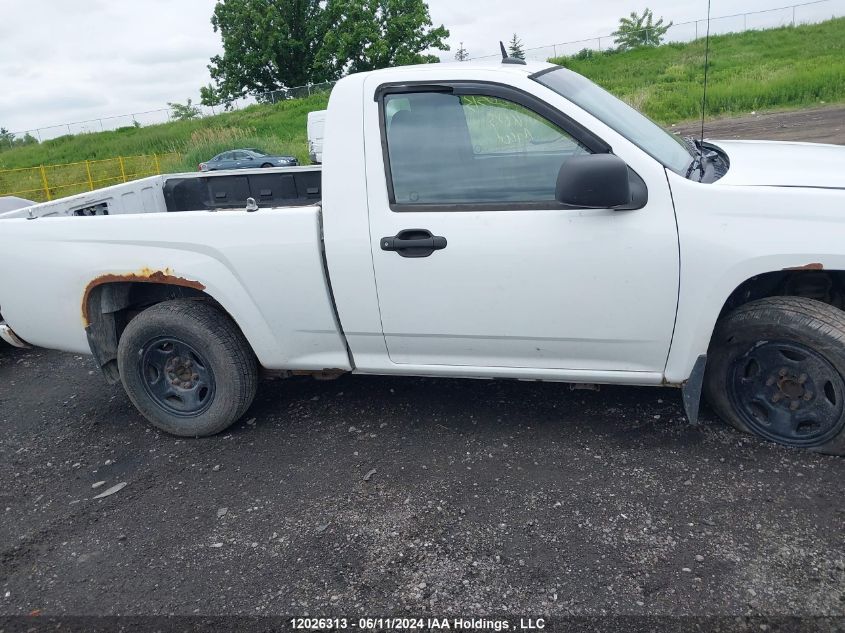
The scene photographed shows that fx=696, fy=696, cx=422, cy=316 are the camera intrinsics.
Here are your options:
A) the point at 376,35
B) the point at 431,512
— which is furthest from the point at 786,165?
the point at 376,35

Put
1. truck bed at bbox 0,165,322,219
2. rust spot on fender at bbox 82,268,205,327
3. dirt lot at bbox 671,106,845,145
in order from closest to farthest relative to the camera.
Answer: rust spot on fender at bbox 82,268,205,327 < truck bed at bbox 0,165,322,219 < dirt lot at bbox 671,106,845,145

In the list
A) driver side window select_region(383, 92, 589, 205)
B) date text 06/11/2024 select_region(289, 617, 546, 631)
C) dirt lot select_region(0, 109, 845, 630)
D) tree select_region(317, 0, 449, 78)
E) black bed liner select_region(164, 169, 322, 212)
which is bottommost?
date text 06/11/2024 select_region(289, 617, 546, 631)

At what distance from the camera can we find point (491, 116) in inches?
129

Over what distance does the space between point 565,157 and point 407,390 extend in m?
1.82

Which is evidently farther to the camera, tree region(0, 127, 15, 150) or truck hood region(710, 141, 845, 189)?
tree region(0, 127, 15, 150)

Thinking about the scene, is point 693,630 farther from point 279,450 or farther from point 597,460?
point 279,450

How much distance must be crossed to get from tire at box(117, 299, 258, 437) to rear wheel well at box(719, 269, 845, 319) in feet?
8.25

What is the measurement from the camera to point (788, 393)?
320 centimetres

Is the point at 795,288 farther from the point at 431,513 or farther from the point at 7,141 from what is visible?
the point at 7,141

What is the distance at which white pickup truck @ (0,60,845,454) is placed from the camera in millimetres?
2986

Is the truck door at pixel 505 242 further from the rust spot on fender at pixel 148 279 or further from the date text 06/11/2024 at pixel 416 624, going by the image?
the date text 06/11/2024 at pixel 416 624

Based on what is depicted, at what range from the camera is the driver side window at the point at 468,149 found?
125 inches

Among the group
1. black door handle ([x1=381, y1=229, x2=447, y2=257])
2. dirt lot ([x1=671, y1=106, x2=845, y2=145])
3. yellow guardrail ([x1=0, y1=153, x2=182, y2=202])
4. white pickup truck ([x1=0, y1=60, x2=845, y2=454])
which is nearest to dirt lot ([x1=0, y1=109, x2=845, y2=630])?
white pickup truck ([x1=0, y1=60, x2=845, y2=454])

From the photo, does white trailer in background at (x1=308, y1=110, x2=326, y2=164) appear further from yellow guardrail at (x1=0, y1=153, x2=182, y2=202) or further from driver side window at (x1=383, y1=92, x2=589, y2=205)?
driver side window at (x1=383, y1=92, x2=589, y2=205)
